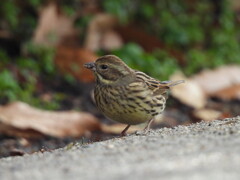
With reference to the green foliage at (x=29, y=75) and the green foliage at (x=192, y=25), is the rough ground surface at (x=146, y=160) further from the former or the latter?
the green foliage at (x=192, y=25)

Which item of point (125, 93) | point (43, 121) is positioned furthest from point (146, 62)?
point (125, 93)

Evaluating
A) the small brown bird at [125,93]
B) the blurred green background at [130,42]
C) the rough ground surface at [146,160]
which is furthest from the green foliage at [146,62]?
the rough ground surface at [146,160]

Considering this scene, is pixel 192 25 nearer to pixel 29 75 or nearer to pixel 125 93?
pixel 29 75

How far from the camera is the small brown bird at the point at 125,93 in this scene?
21.9 ft

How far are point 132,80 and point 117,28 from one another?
4.17 meters

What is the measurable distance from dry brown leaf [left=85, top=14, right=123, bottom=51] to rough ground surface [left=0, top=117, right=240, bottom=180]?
5.31m

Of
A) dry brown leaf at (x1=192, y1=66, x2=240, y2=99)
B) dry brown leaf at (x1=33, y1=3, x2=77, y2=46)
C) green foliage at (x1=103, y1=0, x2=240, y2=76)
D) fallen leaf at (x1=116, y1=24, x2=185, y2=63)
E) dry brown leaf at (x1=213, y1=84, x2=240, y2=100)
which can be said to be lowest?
dry brown leaf at (x1=213, y1=84, x2=240, y2=100)

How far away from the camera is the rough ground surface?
3.97 meters

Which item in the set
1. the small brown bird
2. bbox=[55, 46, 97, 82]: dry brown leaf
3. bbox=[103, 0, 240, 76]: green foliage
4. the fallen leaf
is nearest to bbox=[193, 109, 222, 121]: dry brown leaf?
bbox=[55, 46, 97, 82]: dry brown leaf

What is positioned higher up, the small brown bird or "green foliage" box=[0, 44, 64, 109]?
"green foliage" box=[0, 44, 64, 109]

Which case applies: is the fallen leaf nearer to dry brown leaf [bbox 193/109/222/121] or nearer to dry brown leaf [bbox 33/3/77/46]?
dry brown leaf [bbox 33/3/77/46]

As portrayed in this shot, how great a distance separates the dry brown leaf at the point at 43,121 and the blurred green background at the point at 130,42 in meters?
0.64

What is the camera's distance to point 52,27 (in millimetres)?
10445

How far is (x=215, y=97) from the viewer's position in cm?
1016
